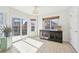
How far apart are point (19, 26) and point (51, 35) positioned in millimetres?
756

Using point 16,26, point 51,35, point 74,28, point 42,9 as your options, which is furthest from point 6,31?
point 74,28

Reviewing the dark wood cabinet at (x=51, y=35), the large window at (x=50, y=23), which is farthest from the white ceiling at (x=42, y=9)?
the dark wood cabinet at (x=51, y=35)

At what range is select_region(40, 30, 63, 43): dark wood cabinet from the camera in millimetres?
1960

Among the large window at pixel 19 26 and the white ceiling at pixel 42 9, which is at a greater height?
the white ceiling at pixel 42 9

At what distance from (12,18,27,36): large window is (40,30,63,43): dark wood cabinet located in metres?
0.41

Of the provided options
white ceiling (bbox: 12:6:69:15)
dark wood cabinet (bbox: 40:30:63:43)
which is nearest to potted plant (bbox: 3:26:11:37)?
white ceiling (bbox: 12:6:69:15)

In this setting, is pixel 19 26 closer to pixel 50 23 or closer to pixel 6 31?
pixel 6 31

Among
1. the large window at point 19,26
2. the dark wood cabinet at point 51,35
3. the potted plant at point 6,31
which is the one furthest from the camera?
the dark wood cabinet at point 51,35

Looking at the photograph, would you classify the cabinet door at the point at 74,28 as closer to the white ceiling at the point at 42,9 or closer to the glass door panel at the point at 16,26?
the white ceiling at the point at 42,9

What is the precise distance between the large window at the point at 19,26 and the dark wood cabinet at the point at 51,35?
408mm

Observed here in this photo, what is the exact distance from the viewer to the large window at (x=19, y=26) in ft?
6.07

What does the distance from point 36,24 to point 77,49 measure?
1010mm
